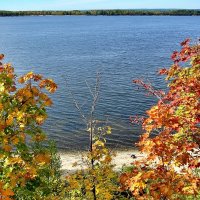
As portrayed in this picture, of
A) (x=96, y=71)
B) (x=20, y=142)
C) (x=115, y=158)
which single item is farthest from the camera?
(x=96, y=71)

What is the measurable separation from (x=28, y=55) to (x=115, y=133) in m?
53.1

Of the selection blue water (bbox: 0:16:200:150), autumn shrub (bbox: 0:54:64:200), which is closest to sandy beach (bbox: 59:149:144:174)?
blue water (bbox: 0:16:200:150)

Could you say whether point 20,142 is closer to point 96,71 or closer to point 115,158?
point 115,158

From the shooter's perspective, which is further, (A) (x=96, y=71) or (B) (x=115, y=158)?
(A) (x=96, y=71)

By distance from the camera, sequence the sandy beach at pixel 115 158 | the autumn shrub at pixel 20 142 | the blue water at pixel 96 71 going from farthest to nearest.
Answer: 1. the blue water at pixel 96 71
2. the sandy beach at pixel 115 158
3. the autumn shrub at pixel 20 142

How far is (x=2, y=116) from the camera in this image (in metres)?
8.08

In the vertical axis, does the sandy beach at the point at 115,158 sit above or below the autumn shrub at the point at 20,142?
below

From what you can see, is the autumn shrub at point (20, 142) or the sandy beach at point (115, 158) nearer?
the autumn shrub at point (20, 142)

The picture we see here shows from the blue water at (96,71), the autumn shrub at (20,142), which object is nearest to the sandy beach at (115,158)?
the blue water at (96,71)

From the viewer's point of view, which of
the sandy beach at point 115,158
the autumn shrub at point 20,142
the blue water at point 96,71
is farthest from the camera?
the blue water at point 96,71

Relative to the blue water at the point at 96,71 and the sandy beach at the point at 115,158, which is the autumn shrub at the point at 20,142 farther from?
the sandy beach at the point at 115,158

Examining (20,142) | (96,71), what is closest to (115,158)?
(20,142)

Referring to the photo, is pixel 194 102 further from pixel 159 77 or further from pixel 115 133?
pixel 159 77

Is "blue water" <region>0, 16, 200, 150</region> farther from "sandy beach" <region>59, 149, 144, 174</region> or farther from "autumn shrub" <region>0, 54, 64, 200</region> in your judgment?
"autumn shrub" <region>0, 54, 64, 200</region>
